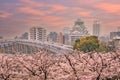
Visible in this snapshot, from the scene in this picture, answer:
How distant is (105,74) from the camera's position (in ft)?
64.5

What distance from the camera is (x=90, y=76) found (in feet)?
63.2

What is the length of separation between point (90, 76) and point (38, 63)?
4.15 metres

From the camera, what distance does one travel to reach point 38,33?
15788cm

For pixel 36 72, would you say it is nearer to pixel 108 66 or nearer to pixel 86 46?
pixel 108 66

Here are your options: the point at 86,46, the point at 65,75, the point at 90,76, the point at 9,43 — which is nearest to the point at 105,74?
the point at 90,76

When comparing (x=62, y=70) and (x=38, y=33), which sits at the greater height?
(x=62, y=70)

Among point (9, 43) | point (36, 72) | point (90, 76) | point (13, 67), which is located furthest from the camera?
point (9, 43)

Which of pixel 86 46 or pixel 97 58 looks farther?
pixel 86 46

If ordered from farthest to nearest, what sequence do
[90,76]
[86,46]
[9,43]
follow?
1. [9,43]
2. [86,46]
3. [90,76]

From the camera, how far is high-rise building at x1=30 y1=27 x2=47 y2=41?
157250 mm

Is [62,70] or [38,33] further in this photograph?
[38,33]

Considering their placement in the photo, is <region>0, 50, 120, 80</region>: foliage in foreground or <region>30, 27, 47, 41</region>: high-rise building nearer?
<region>0, 50, 120, 80</region>: foliage in foreground

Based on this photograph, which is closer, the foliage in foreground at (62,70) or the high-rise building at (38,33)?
the foliage in foreground at (62,70)

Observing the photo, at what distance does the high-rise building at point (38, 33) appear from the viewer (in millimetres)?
157250
